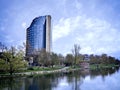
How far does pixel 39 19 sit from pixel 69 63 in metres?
61.8

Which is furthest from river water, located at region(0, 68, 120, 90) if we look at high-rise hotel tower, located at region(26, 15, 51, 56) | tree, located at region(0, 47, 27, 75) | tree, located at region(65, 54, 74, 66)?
high-rise hotel tower, located at region(26, 15, 51, 56)

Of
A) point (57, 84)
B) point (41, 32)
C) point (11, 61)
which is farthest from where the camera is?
point (41, 32)

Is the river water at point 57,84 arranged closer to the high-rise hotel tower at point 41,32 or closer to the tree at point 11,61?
the tree at point 11,61

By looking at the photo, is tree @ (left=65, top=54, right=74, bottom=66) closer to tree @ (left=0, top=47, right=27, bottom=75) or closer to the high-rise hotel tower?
the high-rise hotel tower

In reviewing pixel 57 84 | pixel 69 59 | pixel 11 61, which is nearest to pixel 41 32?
pixel 69 59

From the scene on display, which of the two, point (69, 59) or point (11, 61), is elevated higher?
point (69, 59)

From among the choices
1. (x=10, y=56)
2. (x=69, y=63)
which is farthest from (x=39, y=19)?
(x=10, y=56)

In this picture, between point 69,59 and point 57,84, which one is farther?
point 69,59

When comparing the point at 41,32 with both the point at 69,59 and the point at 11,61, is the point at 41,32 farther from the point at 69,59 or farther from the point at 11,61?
the point at 11,61

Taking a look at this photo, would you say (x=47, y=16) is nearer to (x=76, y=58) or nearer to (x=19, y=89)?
(x=76, y=58)

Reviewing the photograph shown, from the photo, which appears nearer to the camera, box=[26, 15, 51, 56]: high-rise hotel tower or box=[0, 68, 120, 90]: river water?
box=[0, 68, 120, 90]: river water

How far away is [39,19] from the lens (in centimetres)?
15388

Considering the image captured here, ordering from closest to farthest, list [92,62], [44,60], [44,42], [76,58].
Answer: [44,60] → [76,58] → [92,62] → [44,42]

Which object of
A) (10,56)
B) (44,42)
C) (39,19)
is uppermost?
(39,19)
